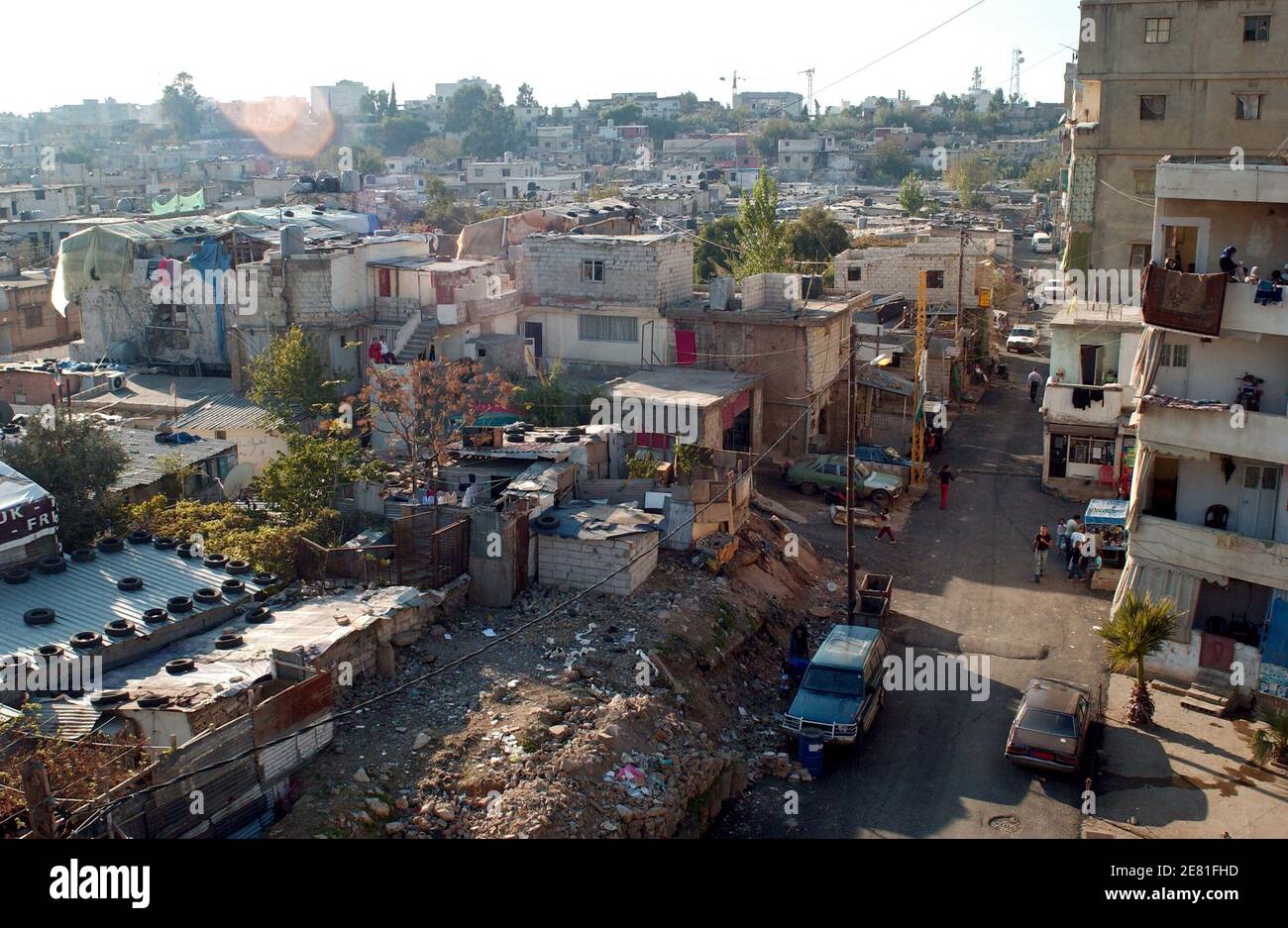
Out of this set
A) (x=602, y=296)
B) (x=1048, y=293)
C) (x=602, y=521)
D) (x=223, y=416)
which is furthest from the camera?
(x=1048, y=293)

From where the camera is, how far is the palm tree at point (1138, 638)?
15.7 metres

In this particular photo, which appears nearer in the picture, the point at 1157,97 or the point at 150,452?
the point at 150,452

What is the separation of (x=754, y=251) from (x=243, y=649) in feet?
101

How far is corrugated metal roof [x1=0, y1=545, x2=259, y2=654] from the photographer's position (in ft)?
44.0

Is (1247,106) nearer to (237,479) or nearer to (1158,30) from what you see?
(1158,30)

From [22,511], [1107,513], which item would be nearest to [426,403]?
[22,511]

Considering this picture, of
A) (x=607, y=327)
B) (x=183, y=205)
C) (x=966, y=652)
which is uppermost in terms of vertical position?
(x=183, y=205)

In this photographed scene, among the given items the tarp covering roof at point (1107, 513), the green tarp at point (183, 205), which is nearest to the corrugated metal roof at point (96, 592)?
the tarp covering roof at point (1107, 513)

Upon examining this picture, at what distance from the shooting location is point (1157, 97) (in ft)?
89.0

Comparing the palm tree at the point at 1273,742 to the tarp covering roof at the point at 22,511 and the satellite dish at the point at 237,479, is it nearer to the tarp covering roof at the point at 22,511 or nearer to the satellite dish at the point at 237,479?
the tarp covering roof at the point at 22,511

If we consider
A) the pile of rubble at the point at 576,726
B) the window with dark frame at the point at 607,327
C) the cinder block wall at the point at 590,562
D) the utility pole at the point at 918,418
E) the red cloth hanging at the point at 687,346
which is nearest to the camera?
the pile of rubble at the point at 576,726

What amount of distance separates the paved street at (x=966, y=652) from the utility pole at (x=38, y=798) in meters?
6.98

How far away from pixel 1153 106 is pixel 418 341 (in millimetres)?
18302

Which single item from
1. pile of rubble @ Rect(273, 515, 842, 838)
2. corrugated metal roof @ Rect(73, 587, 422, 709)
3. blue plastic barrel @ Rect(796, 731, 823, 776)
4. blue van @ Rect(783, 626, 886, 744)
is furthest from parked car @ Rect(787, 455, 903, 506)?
corrugated metal roof @ Rect(73, 587, 422, 709)
